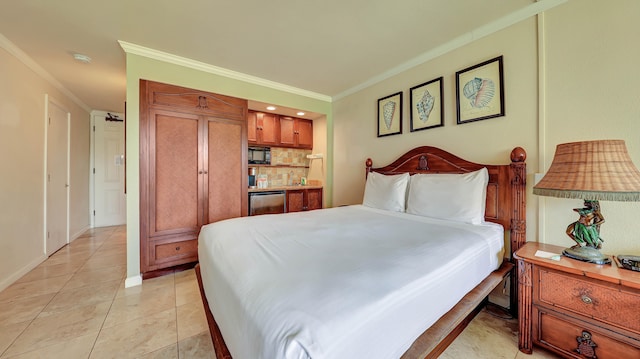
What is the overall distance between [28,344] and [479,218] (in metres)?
3.49

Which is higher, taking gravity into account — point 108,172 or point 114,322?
point 108,172

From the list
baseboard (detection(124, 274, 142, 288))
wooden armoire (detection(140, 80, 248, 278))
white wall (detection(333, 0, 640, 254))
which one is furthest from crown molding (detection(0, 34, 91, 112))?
white wall (detection(333, 0, 640, 254))

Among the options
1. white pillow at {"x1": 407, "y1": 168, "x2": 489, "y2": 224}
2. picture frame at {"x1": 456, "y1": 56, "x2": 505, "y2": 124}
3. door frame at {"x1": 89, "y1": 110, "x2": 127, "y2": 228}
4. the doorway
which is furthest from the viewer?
door frame at {"x1": 89, "y1": 110, "x2": 127, "y2": 228}

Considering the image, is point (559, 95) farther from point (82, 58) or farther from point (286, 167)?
point (82, 58)

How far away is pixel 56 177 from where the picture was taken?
3.52 metres

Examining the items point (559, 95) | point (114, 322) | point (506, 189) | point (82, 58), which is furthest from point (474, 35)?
point (82, 58)

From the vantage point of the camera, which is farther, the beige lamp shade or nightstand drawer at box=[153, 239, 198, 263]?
nightstand drawer at box=[153, 239, 198, 263]

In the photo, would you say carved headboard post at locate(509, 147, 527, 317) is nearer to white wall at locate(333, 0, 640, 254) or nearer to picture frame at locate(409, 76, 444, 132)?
white wall at locate(333, 0, 640, 254)

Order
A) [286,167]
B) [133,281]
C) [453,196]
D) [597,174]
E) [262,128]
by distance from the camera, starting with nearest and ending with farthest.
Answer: [597,174], [453,196], [133,281], [262,128], [286,167]

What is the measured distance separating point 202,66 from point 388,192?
2.73m

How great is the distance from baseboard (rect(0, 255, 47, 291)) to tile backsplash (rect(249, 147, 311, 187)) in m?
3.02

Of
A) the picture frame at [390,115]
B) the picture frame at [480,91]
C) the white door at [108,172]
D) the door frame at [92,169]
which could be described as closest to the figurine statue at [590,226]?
the picture frame at [480,91]

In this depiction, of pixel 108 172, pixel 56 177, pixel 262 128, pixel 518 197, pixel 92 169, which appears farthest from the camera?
pixel 108 172

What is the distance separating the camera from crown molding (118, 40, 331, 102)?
249 centimetres
